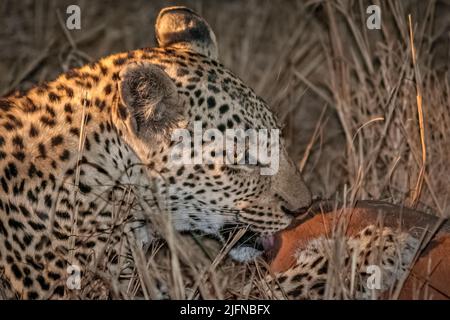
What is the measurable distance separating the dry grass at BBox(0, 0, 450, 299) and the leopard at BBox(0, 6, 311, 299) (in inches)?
9.0

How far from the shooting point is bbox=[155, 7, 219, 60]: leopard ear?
508 cm

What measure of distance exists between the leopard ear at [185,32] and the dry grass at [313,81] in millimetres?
1015

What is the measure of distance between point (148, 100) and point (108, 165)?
42 centimetres

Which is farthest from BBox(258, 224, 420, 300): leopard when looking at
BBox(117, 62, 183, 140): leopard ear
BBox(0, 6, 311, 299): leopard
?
BBox(117, 62, 183, 140): leopard ear

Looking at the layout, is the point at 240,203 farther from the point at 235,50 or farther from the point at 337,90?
the point at 235,50

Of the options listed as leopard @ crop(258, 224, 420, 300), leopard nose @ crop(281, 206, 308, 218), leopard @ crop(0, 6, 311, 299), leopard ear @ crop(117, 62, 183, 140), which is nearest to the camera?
leopard @ crop(258, 224, 420, 300)

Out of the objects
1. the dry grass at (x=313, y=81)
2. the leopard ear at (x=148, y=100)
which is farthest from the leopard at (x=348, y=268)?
the leopard ear at (x=148, y=100)

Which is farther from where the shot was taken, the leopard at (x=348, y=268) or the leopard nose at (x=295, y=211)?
the leopard nose at (x=295, y=211)

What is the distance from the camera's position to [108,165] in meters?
4.32

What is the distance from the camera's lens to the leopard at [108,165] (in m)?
4.22

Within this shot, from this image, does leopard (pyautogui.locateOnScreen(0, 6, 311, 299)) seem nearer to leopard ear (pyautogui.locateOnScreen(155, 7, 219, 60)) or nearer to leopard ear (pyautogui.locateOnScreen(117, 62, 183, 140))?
leopard ear (pyautogui.locateOnScreen(117, 62, 183, 140))

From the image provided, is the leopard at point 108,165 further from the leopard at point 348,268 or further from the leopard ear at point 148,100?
the leopard at point 348,268

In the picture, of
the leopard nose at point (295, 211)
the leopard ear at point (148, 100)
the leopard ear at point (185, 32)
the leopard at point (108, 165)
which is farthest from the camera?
the leopard ear at point (185, 32)
